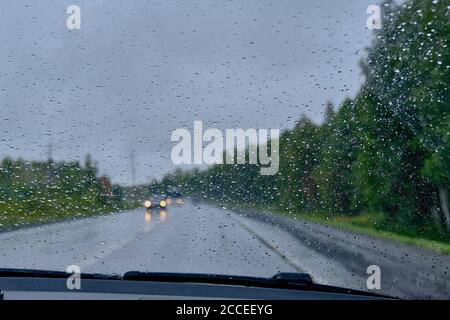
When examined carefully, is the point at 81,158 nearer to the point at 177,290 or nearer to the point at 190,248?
the point at 190,248

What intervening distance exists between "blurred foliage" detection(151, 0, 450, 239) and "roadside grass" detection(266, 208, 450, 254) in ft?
0.11

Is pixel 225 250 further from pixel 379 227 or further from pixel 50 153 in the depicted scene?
pixel 50 153

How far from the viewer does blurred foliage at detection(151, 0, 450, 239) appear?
18.1ft

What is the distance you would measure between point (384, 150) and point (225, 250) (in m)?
1.69

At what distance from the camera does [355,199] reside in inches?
232

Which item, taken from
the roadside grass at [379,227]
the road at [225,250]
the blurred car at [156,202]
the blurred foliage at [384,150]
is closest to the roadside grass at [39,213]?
the road at [225,250]

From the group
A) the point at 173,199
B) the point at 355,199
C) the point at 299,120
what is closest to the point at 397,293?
the point at 355,199

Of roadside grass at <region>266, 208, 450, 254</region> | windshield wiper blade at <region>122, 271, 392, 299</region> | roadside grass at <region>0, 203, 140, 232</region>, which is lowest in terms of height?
windshield wiper blade at <region>122, 271, 392, 299</region>

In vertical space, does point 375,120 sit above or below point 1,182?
above

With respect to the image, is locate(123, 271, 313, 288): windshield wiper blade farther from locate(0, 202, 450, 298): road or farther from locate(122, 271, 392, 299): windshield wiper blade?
locate(0, 202, 450, 298): road

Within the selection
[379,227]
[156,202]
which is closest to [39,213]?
[156,202]

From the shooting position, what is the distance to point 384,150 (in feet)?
18.2

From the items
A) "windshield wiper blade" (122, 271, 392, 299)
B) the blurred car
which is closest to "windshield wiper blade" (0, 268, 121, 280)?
"windshield wiper blade" (122, 271, 392, 299)
